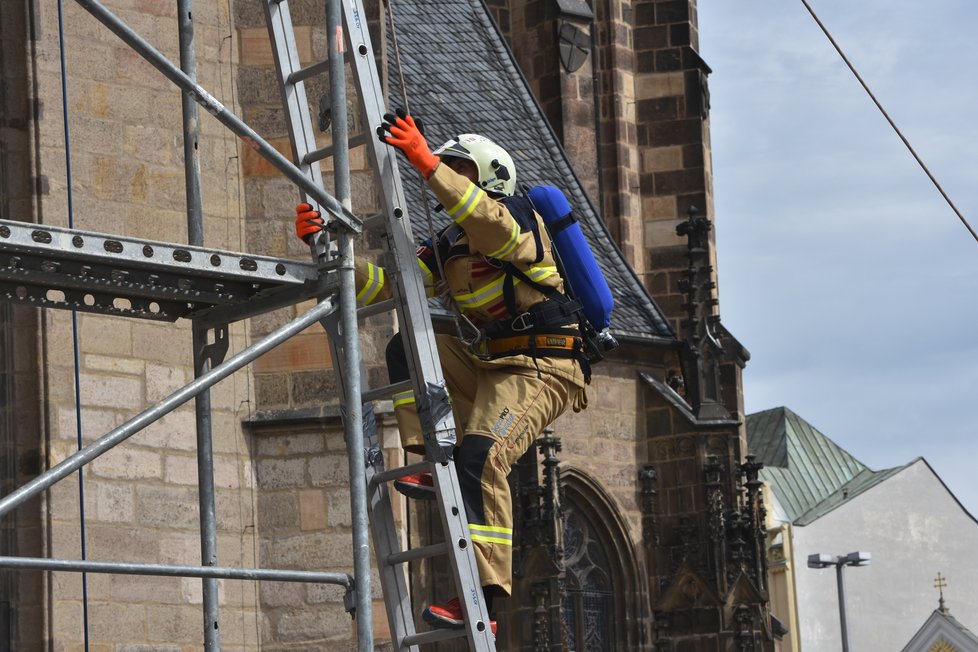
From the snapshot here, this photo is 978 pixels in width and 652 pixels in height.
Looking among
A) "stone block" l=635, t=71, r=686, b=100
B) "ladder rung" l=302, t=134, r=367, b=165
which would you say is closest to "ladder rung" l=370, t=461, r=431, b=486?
"ladder rung" l=302, t=134, r=367, b=165

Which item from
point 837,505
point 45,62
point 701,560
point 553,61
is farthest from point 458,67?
point 837,505

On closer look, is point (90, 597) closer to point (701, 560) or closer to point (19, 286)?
point (19, 286)

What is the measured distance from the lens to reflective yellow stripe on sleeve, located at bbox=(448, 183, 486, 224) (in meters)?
7.62

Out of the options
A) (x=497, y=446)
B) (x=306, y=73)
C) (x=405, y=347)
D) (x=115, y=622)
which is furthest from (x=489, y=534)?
(x=115, y=622)

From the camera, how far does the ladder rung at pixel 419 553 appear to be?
7.54 m

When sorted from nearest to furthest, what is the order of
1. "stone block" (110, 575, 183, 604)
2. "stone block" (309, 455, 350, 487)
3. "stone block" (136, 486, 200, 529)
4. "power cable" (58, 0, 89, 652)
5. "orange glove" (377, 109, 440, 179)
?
"orange glove" (377, 109, 440, 179) → "power cable" (58, 0, 89, 652) → "stone block" (110, 575, 183, 604) → "stone block" (136, 486, 200, 529) → "stone block" (309, 455, 350, 487)

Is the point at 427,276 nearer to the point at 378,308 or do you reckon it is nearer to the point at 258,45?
the point at 378,308

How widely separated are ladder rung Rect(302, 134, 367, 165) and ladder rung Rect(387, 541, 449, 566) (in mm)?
1332

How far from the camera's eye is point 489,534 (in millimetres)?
7730

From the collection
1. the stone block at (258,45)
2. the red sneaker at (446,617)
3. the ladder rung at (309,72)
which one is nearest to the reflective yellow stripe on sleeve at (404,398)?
the red sneaker at (446,617)

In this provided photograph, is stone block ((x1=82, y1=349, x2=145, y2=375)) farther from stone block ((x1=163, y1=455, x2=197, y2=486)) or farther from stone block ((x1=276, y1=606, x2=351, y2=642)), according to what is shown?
stone block ((x1=276, y1=606, x2=351, y2=642))

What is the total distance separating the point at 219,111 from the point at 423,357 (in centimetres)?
106

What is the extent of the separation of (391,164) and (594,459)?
1291 centimetres

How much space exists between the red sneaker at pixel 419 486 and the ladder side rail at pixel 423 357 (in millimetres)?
184
